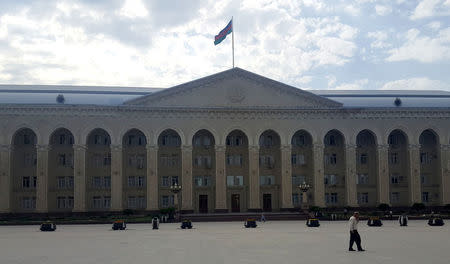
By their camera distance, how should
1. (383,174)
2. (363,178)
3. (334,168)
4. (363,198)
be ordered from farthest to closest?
(363,178)
(334,168)
(363,198)
(383,174)

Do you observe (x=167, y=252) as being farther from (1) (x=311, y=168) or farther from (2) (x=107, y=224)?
(1) (x=311, y=168)

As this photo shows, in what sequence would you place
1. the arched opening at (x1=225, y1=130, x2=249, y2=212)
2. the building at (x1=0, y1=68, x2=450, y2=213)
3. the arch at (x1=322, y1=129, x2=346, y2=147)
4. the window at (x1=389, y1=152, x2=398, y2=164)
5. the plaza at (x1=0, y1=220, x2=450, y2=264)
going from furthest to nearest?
the window at (x1=389, y1=152, x2=398, y2=164) < the arched opening at (x1=225, y1=130, x2=249, y2=212) < the arch at (x1=322, y1=129, x2=346, y2=147) < the building at (x1=0, y1=68, x2=450, y2=213) < the plaza at (x1=0, y1=220, x2=450, y2=264)

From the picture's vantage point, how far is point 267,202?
56.6 meters

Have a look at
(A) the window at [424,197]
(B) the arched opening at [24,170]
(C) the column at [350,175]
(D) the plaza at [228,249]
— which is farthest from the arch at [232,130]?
(D) the plaza at [228,249]

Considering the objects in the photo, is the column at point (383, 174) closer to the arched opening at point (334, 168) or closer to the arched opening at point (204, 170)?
the arched opening at point (334, 168)

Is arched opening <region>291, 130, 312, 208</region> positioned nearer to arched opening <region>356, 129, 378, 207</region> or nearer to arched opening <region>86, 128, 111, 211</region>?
arched opening <region>356, 129, 378, 207</region>

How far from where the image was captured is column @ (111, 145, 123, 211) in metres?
52.2

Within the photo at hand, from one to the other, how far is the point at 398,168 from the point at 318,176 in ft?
34.5

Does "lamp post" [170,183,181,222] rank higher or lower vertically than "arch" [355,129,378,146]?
lower

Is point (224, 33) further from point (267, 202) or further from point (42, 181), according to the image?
point (42, 181)

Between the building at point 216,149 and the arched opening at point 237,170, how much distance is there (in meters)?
0.12

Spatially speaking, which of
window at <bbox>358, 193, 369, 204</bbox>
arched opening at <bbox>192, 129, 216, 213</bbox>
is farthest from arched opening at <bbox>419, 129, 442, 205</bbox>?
arched opening at <bbox>192, 129, 216, 213</bbox>

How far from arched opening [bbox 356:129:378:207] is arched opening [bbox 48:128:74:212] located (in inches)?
1288

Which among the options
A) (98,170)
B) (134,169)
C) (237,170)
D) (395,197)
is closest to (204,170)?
(237,170)
